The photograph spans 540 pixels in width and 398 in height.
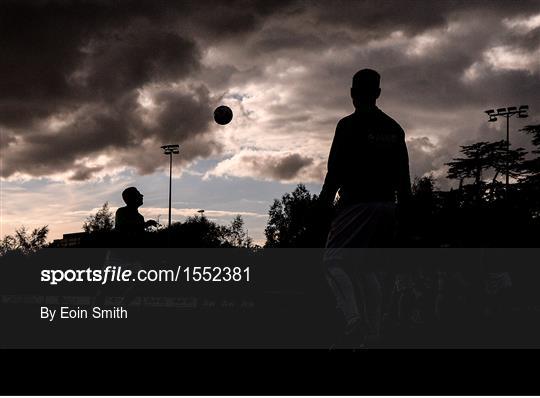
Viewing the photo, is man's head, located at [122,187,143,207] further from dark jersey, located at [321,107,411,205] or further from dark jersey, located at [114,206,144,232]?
dark jersey, located at [321,107,411,205]

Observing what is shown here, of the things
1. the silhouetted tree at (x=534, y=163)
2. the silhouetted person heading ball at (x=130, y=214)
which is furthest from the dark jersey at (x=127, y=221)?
the silhouetted tree at (x=534, y=163)

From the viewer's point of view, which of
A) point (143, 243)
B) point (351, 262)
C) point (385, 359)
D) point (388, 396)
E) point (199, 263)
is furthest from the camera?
point (199, 263)

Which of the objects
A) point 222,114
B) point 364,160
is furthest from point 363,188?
point 222,114

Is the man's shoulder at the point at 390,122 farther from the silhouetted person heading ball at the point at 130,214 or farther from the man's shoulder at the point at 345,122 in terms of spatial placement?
the silhouetted person heading ball at the point at 130,214

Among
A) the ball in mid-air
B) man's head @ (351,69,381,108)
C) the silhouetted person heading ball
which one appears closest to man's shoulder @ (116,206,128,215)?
the silhouetted person heading ball

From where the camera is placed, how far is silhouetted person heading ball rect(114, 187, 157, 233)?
946 centimetres

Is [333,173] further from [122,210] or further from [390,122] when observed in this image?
[122,210]

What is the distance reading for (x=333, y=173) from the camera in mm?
5230

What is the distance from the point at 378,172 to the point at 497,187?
7663cm

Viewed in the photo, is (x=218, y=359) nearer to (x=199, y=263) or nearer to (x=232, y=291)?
(x=232, y=291)

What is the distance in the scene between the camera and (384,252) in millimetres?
5156

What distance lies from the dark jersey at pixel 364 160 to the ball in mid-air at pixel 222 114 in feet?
87.0

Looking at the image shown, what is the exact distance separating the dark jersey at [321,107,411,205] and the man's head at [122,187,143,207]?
16.2 ft

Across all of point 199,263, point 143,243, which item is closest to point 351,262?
point 143,243
